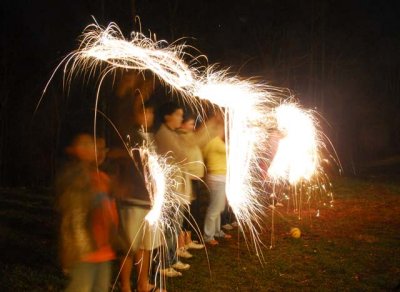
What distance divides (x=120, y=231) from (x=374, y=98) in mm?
40539

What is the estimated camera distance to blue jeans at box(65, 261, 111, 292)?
4312mm

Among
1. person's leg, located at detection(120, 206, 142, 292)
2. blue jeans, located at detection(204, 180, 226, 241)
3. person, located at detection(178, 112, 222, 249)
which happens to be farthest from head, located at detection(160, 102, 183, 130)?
blue jeans, located at detection(204, 180, 226, 241)

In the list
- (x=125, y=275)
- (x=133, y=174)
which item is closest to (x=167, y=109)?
(x=133, y=174)

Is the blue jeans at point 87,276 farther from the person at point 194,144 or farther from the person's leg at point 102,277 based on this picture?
the person at point 194,144

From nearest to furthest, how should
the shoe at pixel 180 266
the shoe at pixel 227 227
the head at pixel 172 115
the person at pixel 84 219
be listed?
the person at pixel 84 219 → the head at pixel 172 115 → the shoe at pixel 180 266 → the shoe at pixel 227 227

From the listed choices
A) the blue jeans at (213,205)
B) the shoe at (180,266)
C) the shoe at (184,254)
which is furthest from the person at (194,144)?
the shoe at (180,266)

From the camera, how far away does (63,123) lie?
25.7m

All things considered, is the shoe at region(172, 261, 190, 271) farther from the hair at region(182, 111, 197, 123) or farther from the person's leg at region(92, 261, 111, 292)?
the person's leg at region(92, 261, 111, 292)

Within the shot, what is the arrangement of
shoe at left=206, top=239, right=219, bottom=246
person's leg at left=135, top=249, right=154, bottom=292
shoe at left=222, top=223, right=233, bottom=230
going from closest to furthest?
person's leg at left=135, top=249, right=154, bottom=292
shoe at left=206, top=239, right=219, bottom=246
shoe at left=222, top=223, right=233, bottom=230

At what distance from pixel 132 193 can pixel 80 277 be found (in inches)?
50.6

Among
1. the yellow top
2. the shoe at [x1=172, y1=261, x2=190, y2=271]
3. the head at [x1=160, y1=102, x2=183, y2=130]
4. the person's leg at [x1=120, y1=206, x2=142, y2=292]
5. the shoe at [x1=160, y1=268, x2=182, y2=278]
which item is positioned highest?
the head at [x1=160, y1=102, x2=183, y2=130]

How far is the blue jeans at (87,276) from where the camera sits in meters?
4.31

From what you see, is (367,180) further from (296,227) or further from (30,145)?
(30,145)

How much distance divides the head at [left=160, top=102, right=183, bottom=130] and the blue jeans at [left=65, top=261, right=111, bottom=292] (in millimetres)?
2516
